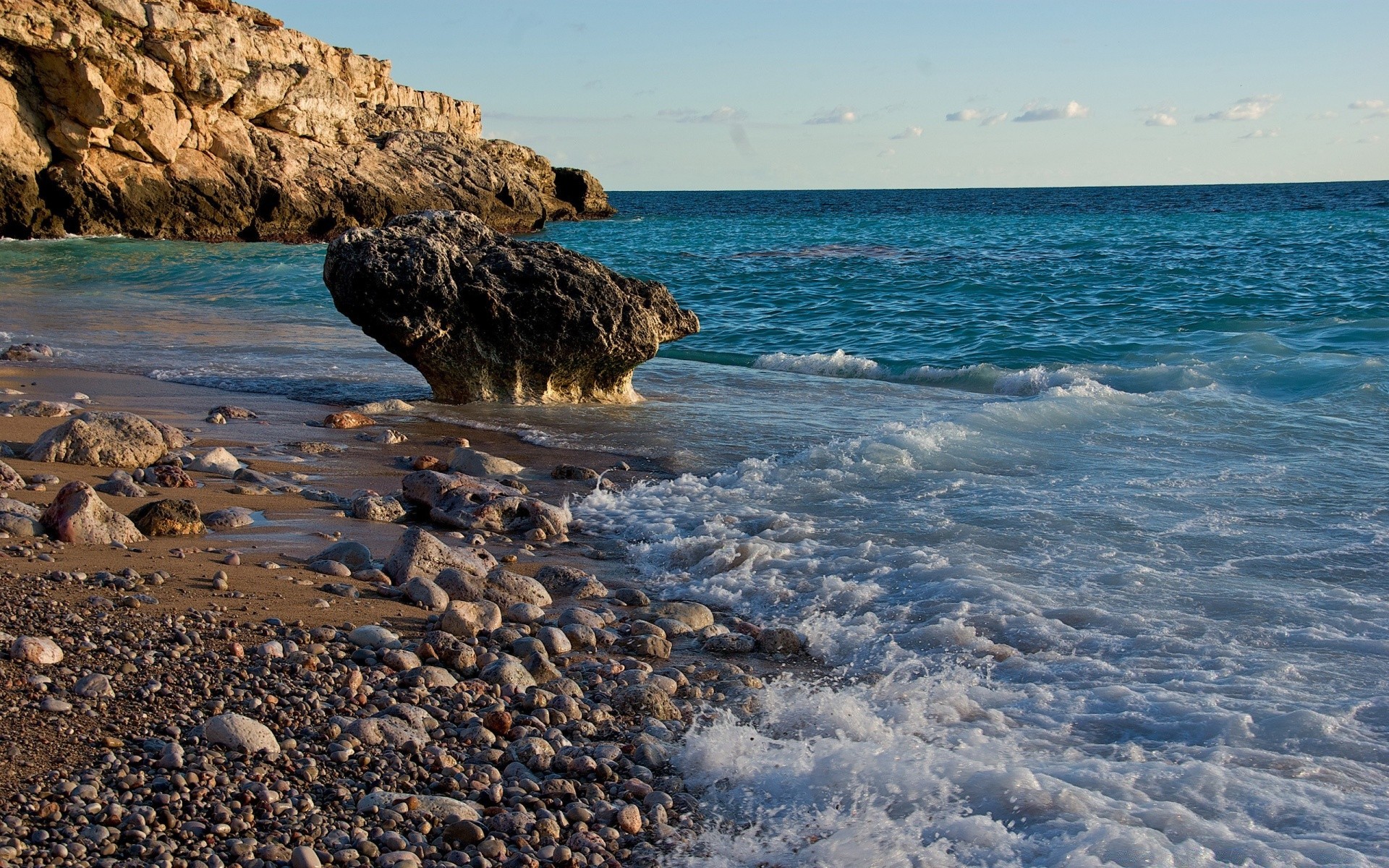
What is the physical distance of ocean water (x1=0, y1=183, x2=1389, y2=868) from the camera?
2.97m

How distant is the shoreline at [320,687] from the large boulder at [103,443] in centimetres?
43

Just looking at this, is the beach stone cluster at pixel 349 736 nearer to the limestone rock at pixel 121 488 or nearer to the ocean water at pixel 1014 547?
the ocean water at pixel 1014 547

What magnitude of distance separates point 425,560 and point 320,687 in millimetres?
1311

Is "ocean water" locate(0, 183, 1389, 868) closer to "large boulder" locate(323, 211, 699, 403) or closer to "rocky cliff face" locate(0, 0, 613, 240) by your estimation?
"large boulder" locate(323, 211, 699, 403)

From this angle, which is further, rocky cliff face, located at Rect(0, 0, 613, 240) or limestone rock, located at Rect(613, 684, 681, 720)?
rocky cliff face, located at Rect(0, 0, 613, 240)

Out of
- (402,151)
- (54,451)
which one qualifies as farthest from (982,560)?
(402,151)

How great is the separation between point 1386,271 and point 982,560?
1782cm

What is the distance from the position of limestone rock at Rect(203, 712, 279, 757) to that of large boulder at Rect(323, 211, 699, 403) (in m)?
6.01

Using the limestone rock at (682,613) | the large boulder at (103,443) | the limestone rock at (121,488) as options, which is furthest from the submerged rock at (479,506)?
the large boulder at (103,443)

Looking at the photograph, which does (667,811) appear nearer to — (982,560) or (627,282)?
(982,560)

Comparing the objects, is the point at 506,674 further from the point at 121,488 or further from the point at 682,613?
the point at 121,488

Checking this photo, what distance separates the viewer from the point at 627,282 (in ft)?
30.5

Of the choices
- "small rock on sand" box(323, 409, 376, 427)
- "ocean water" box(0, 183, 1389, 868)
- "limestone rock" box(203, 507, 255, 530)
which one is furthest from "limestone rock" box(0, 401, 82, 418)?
"limestone rock" box(203, 507, 255, 530)

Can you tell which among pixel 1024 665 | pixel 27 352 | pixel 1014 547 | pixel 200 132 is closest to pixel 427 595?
pixel 1024 665
